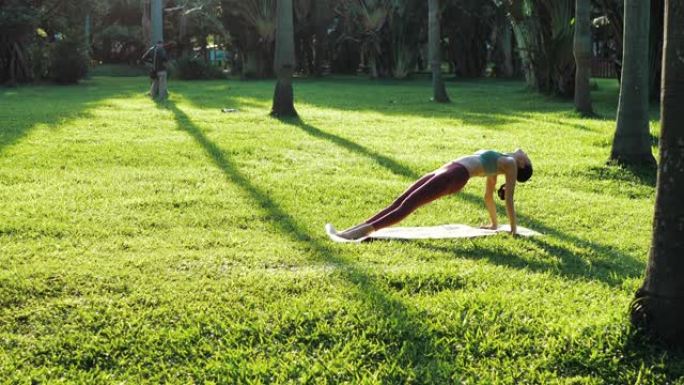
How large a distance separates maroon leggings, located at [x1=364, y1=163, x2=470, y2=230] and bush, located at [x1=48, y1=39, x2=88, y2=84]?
83.6ft

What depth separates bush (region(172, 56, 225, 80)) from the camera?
114 ft

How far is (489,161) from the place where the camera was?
676 centimetres

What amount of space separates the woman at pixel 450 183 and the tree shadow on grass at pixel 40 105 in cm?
675

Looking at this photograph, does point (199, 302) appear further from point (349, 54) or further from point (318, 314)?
point (349, 54)

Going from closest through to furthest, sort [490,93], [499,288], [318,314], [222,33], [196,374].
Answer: [196,374] → [318,314] → [499,288] → [490,93] → [222,33]

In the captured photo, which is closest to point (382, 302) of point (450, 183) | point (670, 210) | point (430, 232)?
point (450, 183)

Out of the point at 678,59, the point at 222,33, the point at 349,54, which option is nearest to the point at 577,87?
the point at 678,59

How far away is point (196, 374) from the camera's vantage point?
4.34 meters

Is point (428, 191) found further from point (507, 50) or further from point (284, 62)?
point (507, 50)

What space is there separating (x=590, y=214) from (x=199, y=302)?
4528 millimetres

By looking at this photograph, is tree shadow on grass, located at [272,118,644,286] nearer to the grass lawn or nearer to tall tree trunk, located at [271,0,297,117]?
the grass lawn

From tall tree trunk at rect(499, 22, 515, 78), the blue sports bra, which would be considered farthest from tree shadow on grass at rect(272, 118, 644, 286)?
tall tree trunk at rect(499, 22, 515, 78)

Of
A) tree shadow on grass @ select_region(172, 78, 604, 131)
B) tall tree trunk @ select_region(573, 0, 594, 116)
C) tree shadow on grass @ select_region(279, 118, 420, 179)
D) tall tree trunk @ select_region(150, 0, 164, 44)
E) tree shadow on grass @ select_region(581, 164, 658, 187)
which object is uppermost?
tall tree trunk @ select_region(150, 0, 164, 44)

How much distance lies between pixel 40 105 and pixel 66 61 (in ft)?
37.1
